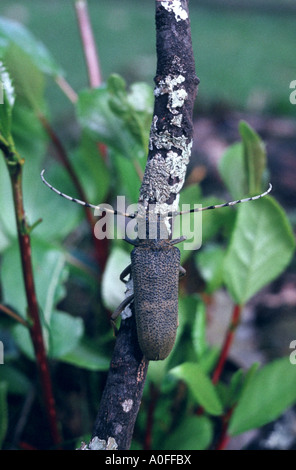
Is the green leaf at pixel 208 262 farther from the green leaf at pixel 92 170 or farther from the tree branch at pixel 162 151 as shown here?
the tree branch at pixel 162 151

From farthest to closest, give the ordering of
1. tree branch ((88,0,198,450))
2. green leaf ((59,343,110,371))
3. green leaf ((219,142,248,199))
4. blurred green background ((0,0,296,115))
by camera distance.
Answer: blurred green background ((0,0,296,115)), green leaf ((219,142,248,199)), green leaf ((59,343,110,371)), tree branch ((88,0,198,450))

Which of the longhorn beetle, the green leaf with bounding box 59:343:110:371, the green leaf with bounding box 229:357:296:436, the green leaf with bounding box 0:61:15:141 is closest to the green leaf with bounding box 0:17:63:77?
the green leaf with bounding box 0:61:15:141

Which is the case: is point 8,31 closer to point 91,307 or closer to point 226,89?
point 91,307

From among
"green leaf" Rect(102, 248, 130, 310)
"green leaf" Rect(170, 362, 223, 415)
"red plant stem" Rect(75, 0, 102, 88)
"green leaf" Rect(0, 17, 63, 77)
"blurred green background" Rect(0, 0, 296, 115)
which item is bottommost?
"green leaf" Rect(170, 362, 223, 415)

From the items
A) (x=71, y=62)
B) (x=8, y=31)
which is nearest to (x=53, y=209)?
(x=8, y=31)

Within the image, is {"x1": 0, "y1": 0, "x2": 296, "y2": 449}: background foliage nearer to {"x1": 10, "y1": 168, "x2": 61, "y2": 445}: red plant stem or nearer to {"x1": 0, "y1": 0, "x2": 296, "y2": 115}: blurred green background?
{"x1": 10, "y1": 168, "x2": 61, "y2": 445}: red plant stem

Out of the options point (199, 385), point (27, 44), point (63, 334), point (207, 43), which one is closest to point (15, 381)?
point (63, 334)

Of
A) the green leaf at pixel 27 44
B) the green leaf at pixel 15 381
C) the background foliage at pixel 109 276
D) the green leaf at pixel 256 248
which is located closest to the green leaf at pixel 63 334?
the background foliage at pixel 109 276
